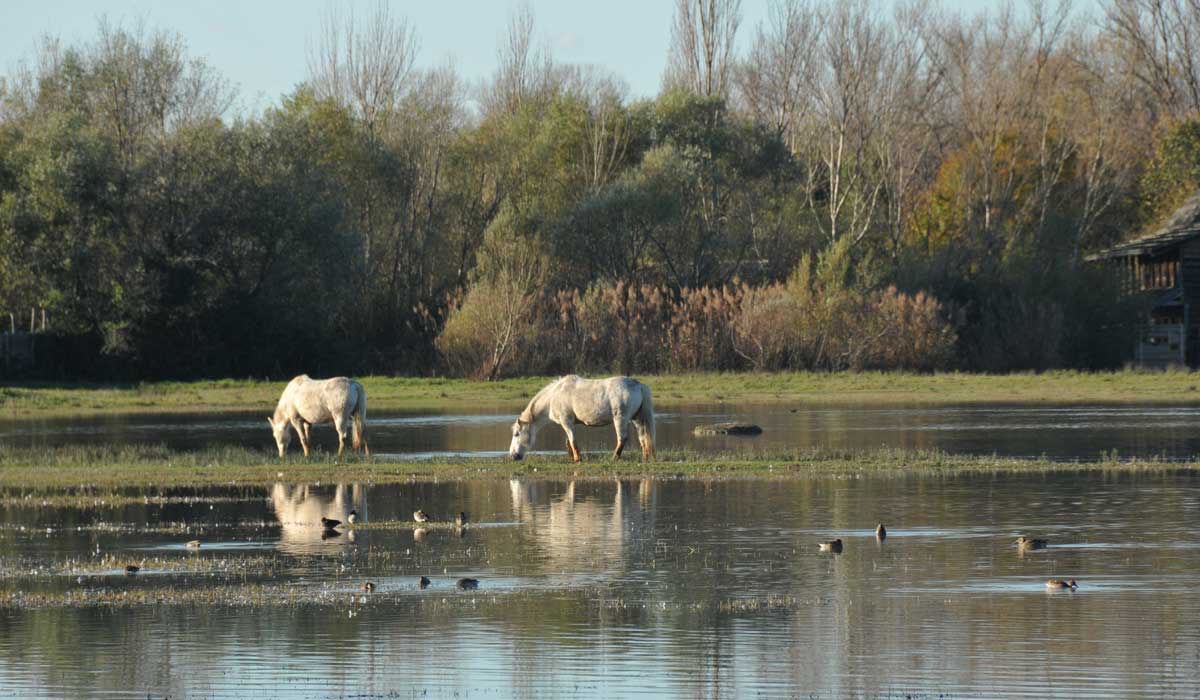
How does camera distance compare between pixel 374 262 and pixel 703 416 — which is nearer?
pixel 703 416

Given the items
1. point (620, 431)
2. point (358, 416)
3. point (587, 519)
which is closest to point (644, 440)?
point (620, 431)

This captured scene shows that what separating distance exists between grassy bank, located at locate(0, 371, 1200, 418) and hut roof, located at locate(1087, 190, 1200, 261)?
44.9ft

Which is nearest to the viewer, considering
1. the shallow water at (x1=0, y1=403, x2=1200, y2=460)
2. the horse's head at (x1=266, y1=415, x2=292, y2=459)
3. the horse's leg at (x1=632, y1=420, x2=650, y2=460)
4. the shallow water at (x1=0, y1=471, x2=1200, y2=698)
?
the shallow water at (x1=0, y1=471, x2=1200, y2=698)

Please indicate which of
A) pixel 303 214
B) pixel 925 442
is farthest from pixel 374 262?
pixel 925 442

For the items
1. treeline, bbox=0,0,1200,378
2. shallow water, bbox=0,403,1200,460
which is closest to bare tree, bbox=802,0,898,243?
treeline, bbox=0,0,1200,378

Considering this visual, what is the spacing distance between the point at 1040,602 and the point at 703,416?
27254mm

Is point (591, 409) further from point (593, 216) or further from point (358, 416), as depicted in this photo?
point (593, 216)

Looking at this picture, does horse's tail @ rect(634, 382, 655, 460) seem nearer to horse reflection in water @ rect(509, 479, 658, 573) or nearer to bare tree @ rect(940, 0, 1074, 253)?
horse reflection in water @ rect(509, 479, 658, 573)

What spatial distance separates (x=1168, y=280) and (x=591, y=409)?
48.8 meters

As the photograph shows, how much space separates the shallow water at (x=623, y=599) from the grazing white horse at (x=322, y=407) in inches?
288

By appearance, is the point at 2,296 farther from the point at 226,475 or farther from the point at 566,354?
the point at 226,475

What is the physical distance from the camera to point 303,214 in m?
60.8

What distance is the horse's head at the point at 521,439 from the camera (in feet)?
98.0

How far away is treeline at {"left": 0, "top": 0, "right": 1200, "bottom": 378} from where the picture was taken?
195 ft
